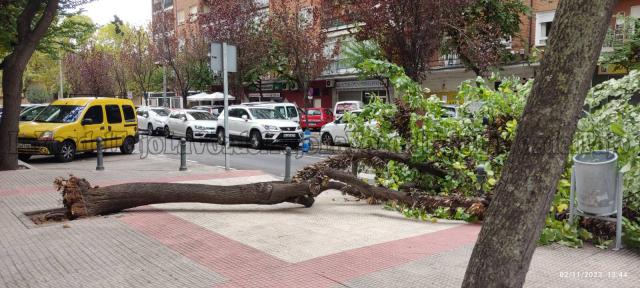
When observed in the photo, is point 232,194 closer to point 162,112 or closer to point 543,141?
point 543,141

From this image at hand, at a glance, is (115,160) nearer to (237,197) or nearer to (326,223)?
(237,197)

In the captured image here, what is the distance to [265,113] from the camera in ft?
70.9

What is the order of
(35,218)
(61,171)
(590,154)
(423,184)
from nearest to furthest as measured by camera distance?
(590,154) < (35,218) < (423,184) < (61,171)

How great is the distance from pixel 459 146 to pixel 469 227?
5.89 feet

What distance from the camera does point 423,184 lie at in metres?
8.93

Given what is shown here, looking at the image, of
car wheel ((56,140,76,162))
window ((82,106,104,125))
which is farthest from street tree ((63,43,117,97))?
car wheel ((56,140,76,162))

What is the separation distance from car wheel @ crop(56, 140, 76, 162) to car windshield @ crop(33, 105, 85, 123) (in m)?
0.70

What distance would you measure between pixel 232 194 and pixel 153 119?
72.4 feet

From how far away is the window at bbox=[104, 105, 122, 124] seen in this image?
16.3 meters

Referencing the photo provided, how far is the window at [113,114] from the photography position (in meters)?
16.3

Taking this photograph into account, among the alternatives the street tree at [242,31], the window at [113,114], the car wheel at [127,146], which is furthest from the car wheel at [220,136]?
the street tree at [242,31]

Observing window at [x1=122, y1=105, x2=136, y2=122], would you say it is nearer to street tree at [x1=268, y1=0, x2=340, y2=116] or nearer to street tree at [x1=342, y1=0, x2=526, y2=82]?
street tree at [x1=342, y1=0, x2=526, y2=82]

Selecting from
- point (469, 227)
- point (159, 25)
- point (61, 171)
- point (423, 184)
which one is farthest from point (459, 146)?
point (159, 25)

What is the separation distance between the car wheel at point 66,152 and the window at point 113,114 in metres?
1.52
